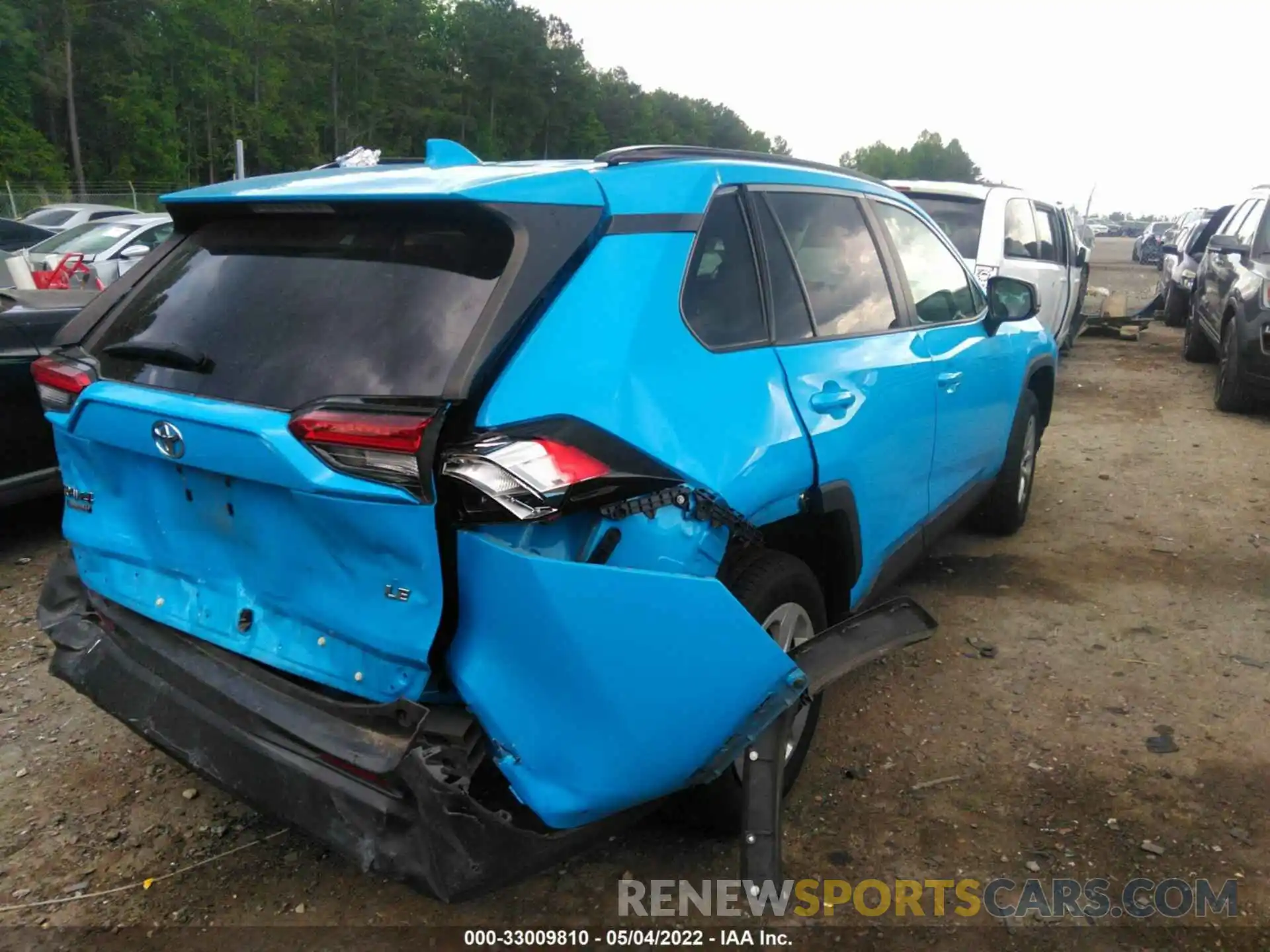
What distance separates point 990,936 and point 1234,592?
3.01 metres

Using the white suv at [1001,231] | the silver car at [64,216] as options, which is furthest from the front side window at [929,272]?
the silver car at [64,216]

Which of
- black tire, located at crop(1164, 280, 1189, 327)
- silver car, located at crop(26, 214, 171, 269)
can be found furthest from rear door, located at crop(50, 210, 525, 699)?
black tire, located at crop(1164, 280, 1189, 327)

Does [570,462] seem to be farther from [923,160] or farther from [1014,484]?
[923,160]

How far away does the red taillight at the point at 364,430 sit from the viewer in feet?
6.25

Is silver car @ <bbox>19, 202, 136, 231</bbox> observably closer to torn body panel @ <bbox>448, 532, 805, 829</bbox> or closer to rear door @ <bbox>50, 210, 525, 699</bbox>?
rear door @ <bbox>50, 210, 525, 699</bbox>

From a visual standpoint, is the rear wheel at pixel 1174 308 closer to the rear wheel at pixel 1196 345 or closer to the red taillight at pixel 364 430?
the rear wheel at pixel 1196 345

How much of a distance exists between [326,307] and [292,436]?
372 millimetres

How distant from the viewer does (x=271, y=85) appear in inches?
2078

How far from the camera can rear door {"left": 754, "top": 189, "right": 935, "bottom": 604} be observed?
9.36 ft

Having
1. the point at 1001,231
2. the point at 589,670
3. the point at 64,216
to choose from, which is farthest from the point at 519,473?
the point at 64,216

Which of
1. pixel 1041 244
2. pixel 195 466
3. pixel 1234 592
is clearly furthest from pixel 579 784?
pixel 1041 244

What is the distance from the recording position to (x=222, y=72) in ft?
166


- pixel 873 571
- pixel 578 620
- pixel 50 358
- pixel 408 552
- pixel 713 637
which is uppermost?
pixel 50 358

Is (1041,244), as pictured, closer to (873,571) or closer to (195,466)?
(873,571)
